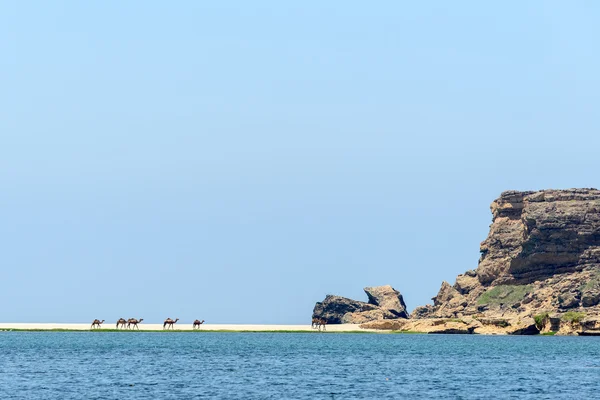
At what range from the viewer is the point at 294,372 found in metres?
93.1

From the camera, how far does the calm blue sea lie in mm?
74562

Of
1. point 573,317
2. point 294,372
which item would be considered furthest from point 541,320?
point 294,372

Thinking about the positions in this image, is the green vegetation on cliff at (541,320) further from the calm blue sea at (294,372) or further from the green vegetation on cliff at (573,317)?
the calm blue sea at (294,372)

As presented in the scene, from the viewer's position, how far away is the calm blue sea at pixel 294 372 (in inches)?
2936

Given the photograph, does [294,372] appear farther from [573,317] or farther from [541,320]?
[541,320]

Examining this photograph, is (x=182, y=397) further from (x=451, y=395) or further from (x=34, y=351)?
(x=34, y=351)

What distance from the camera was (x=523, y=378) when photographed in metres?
89.2

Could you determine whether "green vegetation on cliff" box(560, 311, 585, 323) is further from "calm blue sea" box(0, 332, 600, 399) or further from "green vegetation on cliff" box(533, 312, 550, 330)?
"calm blue sea" box(0, 332, 600, 399)

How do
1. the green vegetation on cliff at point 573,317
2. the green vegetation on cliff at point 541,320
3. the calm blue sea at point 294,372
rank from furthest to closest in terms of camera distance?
the green vegetation on cliff at point 541,320
the green vegetation on cliff at point 573,317
the calm blue sea at point 294,372

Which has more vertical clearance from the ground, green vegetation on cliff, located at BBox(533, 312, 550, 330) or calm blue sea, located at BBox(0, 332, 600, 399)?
green vegetation on cliff, located at BBox(533, 312, 550, 330)

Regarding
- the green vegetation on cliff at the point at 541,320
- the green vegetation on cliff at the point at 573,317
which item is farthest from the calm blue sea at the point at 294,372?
the green vegetation on cliff at the point at 541,320

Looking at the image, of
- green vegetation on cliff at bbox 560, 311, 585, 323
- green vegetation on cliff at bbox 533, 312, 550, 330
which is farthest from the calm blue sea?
green vegetation on cliff at bbox 533, 312, 550, 330

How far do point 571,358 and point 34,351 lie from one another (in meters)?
64.9

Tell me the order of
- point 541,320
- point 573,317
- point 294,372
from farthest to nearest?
point 541,320 < point 573,317 < point 294,372
